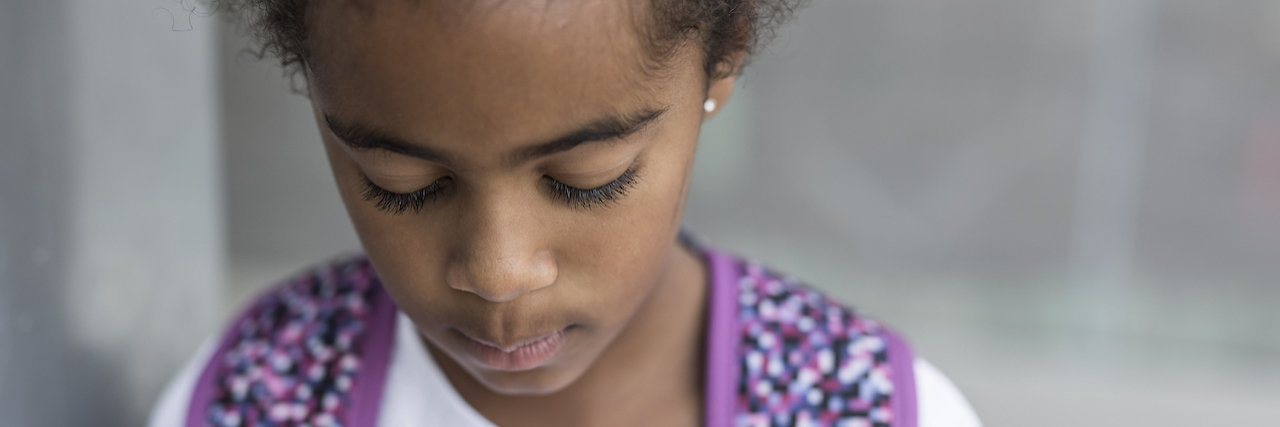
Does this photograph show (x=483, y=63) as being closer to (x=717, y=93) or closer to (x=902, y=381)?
(x=717, y=93)

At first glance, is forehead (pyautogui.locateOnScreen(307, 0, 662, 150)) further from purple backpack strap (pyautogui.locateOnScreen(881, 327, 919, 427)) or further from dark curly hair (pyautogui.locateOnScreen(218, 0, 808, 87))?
purple backpack strap (pyautogui.locateOnScreen(881, 327, 919, 427))

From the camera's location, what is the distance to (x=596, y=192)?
1.53 feet

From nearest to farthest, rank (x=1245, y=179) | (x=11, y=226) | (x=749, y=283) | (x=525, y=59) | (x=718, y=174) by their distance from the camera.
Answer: (x=525, y=59), (x=11, y=226), (x=749, y=283), (x=1245, y=179), (x=718, y=174)

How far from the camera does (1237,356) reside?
4.76 ft

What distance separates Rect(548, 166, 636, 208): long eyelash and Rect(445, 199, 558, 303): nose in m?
0.02

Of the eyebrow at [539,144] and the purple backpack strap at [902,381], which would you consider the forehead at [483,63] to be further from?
the purple backpack strap at [902,381]

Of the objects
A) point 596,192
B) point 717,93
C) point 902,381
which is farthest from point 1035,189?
point 596,192

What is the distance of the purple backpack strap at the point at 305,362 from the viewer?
0.65 metres

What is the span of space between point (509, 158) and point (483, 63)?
5cm

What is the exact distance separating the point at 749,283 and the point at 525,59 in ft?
1.06

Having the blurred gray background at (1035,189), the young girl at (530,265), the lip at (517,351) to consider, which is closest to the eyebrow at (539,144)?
the young girl at (530,265)

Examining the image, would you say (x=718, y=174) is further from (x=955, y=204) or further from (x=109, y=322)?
(x=109, y=322)

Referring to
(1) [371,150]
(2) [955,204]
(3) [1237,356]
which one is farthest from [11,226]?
(3) [1237,356]

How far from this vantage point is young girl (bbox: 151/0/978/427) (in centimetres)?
41
